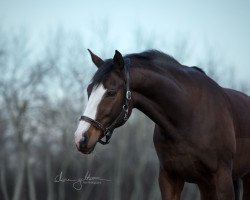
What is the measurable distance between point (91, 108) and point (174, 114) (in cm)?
109

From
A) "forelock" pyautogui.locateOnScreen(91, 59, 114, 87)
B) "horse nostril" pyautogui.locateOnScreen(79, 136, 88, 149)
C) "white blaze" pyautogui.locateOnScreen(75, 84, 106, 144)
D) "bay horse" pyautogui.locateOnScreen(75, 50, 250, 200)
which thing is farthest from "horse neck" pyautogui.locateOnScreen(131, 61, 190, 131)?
"horse nostril" pyautogui.locateOnScreen(79, 136, 88, 149)

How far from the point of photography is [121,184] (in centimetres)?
3119

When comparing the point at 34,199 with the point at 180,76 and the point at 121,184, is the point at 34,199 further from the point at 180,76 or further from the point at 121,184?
the point at 180,76

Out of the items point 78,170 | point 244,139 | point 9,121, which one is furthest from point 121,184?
point 244,139

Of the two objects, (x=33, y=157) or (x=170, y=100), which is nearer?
(x=170, y=100)

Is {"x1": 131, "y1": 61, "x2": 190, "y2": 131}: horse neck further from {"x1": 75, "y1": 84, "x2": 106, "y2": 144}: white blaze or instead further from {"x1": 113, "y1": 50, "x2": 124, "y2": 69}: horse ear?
{"x1": 75, "y1": 84, "x2": 106, "y2": 144}: white blaze

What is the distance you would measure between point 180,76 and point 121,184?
1058 inches

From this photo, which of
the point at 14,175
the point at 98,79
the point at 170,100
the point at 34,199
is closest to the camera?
the point at 98,79

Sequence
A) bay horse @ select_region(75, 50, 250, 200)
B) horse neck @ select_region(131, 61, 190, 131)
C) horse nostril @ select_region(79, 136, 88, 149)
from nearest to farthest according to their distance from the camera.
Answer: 1. horse nostril @ select_region(79, 136, 88, 149)
2. bay horse @ select_region(75, 50, 250, 200)
3. horse neck @ select_region(131, 61, 190, 131)

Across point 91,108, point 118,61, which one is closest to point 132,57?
point 118,61

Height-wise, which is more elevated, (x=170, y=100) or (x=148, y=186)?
(x=170, y=100)

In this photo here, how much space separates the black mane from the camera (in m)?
4.36

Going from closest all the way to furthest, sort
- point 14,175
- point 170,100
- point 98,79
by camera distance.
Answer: point 98,79 → point 170,100 → point 14,175

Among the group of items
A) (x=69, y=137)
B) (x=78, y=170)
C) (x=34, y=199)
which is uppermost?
(x=69, y=137)
